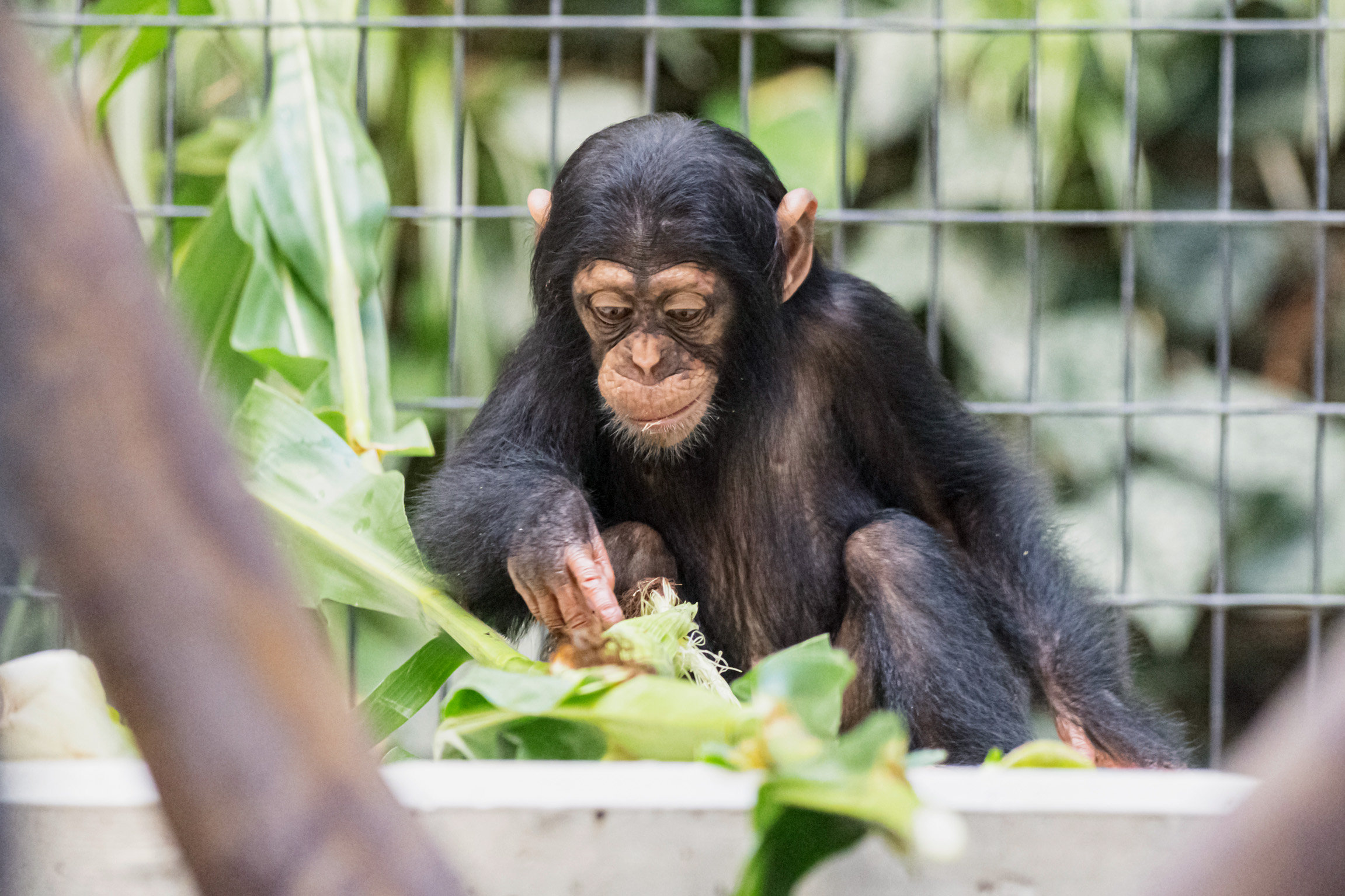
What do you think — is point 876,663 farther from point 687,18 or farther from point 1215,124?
point 1215,124

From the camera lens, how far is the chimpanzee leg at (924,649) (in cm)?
193

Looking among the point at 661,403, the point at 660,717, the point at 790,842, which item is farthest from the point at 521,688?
the point at 661,403

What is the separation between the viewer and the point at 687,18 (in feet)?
8.56

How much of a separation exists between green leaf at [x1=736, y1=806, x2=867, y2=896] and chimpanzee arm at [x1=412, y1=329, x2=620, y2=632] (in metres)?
0.95

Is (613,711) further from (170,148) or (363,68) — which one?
(170,148)

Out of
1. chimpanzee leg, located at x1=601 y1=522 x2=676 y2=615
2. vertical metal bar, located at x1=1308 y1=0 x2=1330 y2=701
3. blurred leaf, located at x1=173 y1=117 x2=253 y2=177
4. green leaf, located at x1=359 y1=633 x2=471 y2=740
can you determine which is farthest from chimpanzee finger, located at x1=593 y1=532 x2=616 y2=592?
blurred leaf, located at x1=173 y1=117 x2=253 y2=177

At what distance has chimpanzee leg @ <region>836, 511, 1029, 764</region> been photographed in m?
1.93

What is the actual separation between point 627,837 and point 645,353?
113cm

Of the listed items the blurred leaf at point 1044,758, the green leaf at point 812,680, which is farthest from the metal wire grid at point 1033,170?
the green leaf at point 812,680

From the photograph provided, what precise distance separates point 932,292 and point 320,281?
1256 millimetres

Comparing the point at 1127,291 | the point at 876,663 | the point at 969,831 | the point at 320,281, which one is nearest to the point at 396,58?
the point at 320,281

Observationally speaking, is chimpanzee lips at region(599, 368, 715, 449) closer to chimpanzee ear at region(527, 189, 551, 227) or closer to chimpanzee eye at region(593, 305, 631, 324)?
chimpanzee eye at region(593, 305, 631, 324)

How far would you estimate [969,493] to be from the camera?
2305mm

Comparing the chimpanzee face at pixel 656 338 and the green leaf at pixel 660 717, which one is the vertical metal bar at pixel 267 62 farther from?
the green leaf at pixel 660 717
